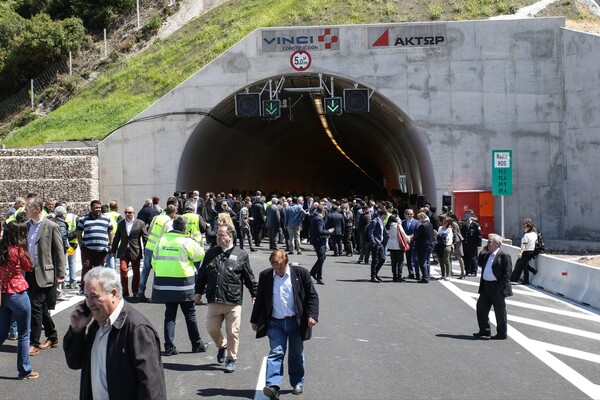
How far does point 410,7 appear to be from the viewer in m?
38.3

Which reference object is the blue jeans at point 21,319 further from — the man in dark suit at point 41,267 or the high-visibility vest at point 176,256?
the high-visibility vest at point 176,256

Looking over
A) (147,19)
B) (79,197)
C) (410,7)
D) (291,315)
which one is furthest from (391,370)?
(147,19)

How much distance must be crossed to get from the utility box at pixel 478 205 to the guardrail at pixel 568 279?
8802mm

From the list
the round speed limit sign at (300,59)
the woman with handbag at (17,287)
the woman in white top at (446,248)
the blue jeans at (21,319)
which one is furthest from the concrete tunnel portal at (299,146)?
the blue jeans at (21,319)

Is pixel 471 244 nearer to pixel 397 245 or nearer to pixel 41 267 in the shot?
pixel 397 245

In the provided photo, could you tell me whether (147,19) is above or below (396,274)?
above

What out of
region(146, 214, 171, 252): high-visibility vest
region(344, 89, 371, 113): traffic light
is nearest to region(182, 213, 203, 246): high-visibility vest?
region(146, 214, 171, 252): high-visibility vest

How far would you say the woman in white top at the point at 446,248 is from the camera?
2162 cm

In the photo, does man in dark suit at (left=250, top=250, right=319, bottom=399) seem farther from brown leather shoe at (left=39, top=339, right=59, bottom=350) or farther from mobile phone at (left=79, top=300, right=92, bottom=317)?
mobile phone at (left=79, top=300, right=92, bottom=317)

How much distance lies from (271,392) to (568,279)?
11.5 metres

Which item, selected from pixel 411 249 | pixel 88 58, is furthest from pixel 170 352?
pixel 88 58

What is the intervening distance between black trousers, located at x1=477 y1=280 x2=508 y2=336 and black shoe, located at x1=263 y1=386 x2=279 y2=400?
16.6 ft

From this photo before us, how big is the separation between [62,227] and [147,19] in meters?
40.6

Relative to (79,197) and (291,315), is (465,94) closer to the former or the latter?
(79,197)
